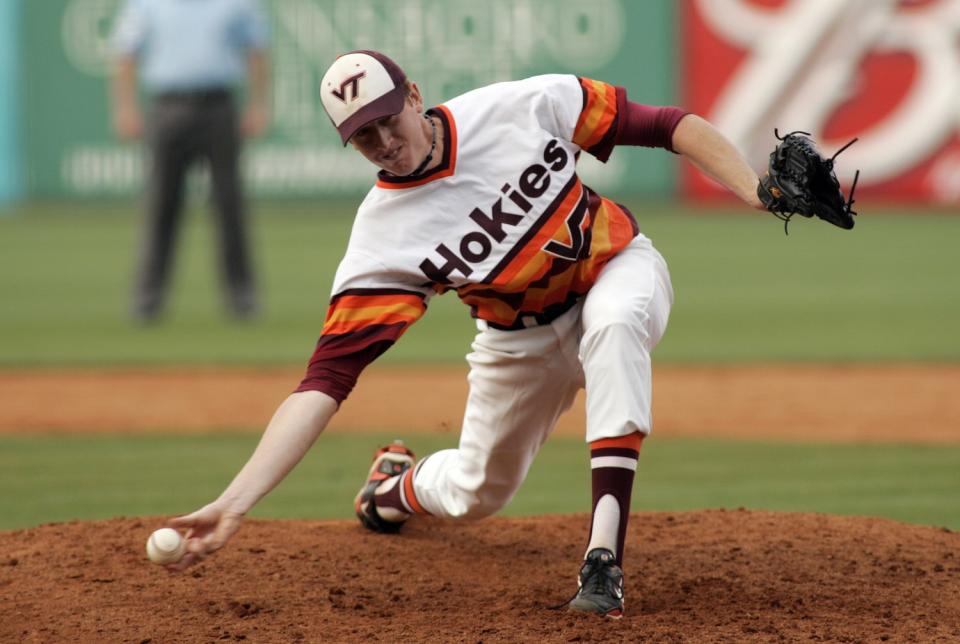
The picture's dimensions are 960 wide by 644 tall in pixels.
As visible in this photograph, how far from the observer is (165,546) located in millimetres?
3229

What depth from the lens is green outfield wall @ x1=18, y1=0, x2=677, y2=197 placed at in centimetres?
1900

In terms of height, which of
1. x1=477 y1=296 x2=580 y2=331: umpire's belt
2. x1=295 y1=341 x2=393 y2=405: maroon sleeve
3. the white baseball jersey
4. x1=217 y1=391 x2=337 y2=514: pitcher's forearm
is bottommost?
x1=217 y1=391 x2=337 y2=514: pitcher's forearm

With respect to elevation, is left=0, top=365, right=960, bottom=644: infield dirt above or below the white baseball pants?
below

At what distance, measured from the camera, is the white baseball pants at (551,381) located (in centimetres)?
386

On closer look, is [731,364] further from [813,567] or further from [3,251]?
[3,251]

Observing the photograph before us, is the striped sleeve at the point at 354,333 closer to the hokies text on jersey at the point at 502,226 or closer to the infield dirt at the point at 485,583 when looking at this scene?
the hokies text on jersey at the point at 502,226

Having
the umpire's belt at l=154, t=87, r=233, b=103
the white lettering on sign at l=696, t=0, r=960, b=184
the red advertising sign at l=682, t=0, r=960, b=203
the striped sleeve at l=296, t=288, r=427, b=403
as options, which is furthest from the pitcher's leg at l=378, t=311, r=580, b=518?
the white lettering on sign at l=696, t=0, r=960, b=184

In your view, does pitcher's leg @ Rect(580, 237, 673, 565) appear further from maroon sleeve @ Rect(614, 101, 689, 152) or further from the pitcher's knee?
the pitcher's knee

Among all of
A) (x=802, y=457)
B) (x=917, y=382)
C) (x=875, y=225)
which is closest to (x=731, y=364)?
(x=917, y=382)

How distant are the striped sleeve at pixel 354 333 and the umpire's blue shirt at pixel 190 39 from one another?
7.28 metres

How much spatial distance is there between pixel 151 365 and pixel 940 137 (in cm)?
1203

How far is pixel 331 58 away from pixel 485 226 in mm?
15729

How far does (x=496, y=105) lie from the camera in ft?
13.3

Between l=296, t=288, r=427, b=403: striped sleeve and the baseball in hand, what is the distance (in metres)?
0.60
